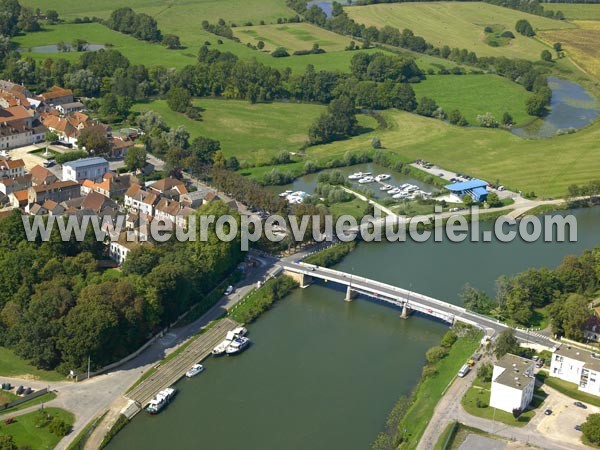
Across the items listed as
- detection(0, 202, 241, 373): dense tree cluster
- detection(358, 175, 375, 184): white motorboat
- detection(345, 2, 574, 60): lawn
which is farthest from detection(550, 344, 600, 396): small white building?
detection(345, 2, 574, 60): lawn

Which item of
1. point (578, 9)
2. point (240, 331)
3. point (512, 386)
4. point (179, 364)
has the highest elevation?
point (578, 9)

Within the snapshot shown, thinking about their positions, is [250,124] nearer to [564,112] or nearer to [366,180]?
[366,180]

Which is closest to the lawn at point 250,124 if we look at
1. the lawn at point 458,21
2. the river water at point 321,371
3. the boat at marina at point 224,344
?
the river water at point 321,371

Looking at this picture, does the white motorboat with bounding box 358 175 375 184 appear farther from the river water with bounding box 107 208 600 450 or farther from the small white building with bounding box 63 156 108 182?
the small white building with bounding box 63 156 108 182

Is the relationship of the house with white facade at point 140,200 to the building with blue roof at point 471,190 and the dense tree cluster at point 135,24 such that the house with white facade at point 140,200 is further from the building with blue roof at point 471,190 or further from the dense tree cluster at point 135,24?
the dense tree cluster at point 135,24

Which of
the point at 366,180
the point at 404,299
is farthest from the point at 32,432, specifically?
the point at 366,180

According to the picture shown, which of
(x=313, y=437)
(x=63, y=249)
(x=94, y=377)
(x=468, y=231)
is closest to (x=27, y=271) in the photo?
(x=63, y=249)
